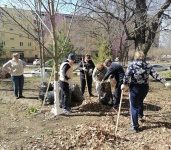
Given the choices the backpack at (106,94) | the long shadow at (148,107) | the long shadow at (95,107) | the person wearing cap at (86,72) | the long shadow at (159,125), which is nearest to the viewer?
the long shadow at (159,125)

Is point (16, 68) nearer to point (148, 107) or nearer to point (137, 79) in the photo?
point (148, 107)

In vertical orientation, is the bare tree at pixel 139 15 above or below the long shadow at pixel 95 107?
above

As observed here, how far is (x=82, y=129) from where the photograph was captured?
5105mm

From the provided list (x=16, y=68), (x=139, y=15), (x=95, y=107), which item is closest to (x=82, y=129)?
(x=95, y=107)

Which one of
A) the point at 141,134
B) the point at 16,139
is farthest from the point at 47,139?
the point at 141,134

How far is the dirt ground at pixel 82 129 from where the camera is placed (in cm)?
453

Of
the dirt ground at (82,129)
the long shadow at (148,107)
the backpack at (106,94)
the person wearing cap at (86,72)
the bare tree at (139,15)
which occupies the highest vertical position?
the bare tree at (139,15)

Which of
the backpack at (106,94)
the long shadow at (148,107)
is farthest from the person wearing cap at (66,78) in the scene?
the long shadow at (148,107)

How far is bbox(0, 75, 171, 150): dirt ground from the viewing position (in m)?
4.53

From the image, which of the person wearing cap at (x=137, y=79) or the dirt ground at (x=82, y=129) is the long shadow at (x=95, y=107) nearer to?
the dirt ground at (x=82, y=129)

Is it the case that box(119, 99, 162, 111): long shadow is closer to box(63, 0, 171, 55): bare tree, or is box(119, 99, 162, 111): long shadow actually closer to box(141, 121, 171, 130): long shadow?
box(141, 121, 171, 130): long shadow

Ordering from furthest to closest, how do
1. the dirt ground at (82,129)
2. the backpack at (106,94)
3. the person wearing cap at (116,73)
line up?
the backpack at (106,94) → the person wearing cap at (116,73) → the dirt ground at (82,129)

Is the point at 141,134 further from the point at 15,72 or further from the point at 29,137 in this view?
the point at 15,72

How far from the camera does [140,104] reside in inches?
223
